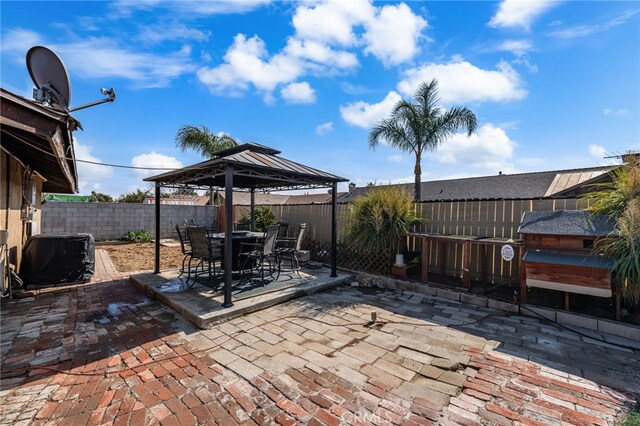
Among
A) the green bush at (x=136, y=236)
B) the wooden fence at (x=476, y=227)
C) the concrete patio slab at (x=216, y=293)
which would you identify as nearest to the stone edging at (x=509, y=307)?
the wooden fence at (x=476, y=227)

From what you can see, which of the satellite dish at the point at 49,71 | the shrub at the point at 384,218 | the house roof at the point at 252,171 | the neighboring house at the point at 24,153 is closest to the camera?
the neighboring house at the point at 24,153

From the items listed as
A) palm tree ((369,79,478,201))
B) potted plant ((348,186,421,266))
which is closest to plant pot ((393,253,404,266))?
potted plant ((348,186,421,266))

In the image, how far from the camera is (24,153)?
4523 mm

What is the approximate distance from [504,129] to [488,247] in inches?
214

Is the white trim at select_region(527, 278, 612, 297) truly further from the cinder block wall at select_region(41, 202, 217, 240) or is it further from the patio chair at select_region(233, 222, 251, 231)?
the cinder block wall at select_region(41, 202, 217, 240)

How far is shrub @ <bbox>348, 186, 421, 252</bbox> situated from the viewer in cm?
591

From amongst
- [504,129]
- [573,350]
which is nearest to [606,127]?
[504,129]

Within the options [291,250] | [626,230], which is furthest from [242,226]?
[626,230]

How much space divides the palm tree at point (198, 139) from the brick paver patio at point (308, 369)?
1273 cm

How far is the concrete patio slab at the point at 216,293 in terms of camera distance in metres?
3.94

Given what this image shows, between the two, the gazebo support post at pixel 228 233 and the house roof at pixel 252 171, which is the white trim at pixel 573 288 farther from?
the gazebo support post at pixel 228 233

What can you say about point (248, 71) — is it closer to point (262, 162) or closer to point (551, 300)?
point (262, 162)

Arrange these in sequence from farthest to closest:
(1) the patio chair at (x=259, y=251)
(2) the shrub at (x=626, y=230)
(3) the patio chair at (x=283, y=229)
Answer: (3) the patio chair at (x=283, y=229), (1) the patio chair at (x=259, y=251), (2) the shrub at (x=626, y=230)

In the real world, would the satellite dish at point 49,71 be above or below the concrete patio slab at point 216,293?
above
